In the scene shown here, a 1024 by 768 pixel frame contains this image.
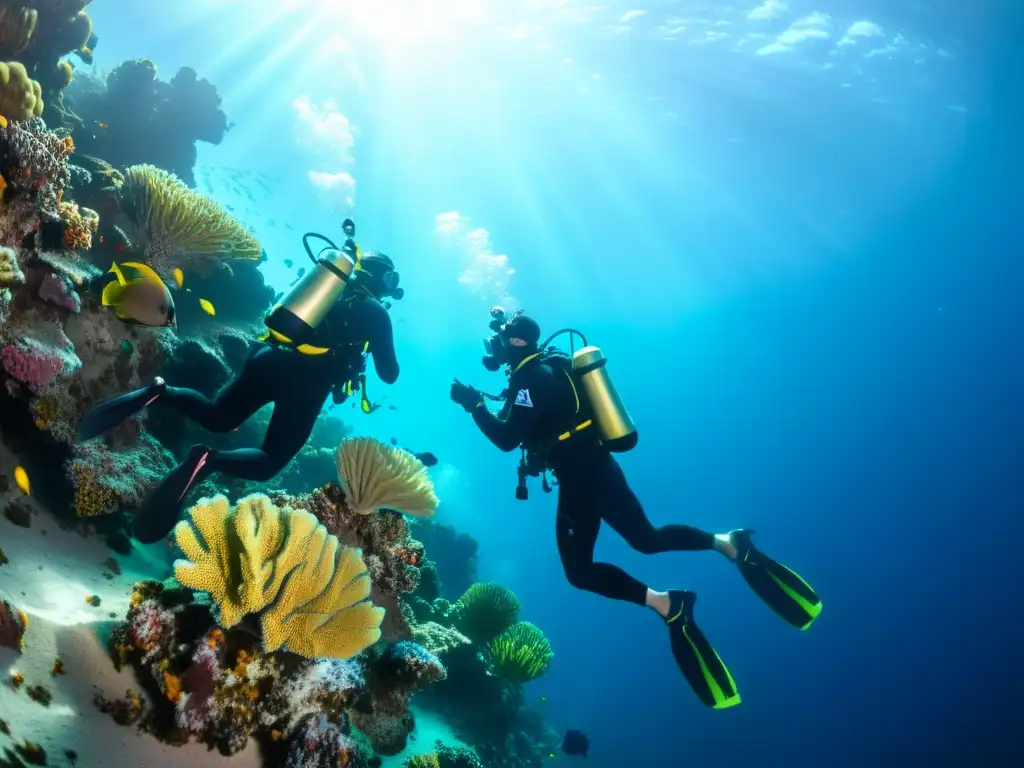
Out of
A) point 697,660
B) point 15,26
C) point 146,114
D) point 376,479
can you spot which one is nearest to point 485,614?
point 697,660

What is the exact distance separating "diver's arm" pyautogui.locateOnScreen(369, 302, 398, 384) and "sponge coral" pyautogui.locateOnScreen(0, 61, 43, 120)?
11.3 feet

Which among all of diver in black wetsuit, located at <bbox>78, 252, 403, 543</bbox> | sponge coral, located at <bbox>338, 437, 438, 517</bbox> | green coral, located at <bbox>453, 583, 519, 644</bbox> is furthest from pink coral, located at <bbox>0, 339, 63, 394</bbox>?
green coral, located at <bbox>453, 583, 519, 644</bbox>

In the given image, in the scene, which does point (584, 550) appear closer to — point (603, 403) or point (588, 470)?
point (588, 470)

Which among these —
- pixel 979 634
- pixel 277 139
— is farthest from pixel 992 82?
pixel 979 634

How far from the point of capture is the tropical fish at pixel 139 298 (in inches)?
146

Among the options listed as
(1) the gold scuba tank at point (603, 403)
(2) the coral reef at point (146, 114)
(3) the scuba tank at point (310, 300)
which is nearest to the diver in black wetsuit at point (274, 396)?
(3) the scuba tank at point (310, 300)

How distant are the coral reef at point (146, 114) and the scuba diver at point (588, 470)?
38.9ft

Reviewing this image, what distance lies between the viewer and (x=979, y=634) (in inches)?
2221

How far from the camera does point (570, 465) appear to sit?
5781mm

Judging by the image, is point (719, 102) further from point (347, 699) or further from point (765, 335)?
point (765, 335)

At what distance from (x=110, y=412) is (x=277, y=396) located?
125 centimetres

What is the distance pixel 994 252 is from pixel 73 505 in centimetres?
7171

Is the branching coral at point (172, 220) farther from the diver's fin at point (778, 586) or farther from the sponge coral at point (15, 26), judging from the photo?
the diver's fin at point (778, 586)

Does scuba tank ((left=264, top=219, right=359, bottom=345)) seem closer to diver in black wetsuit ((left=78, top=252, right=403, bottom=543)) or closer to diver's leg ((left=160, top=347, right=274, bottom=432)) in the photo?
diver in black wetsuit ((left=78, top=252, right=403, bottom=543))
